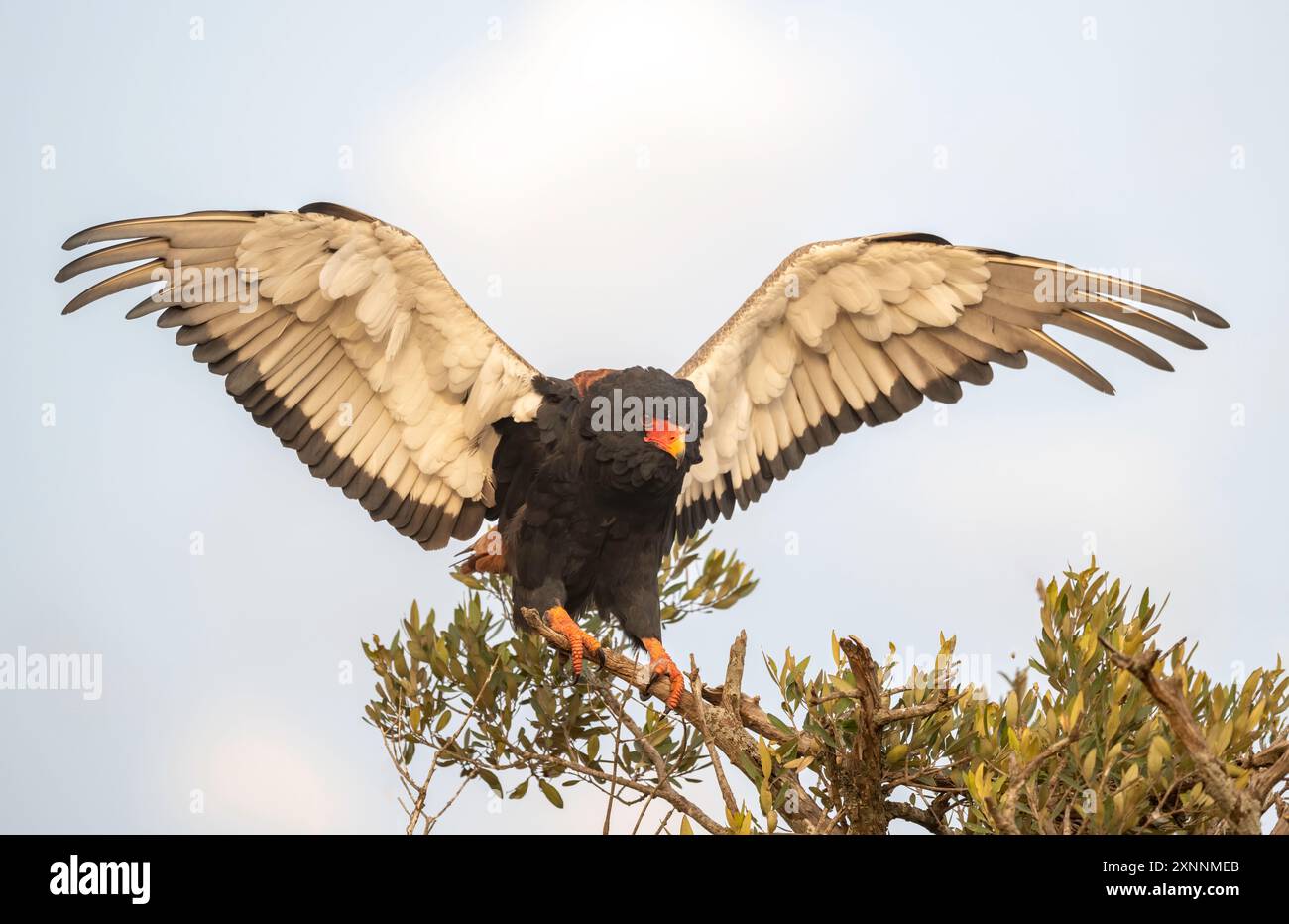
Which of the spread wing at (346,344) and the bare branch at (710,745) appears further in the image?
the spread wing at (346,344)

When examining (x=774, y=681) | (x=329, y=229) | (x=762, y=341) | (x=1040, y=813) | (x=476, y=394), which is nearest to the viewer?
(x=1040, y=813)

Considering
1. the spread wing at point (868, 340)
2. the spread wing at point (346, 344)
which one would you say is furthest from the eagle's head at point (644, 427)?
the spread wing at point (868, 340)

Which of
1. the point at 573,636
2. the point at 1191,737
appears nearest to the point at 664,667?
the point at 573,636

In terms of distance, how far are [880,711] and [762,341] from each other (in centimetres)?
316

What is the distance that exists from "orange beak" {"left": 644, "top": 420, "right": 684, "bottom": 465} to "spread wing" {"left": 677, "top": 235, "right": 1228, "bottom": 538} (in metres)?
1.01

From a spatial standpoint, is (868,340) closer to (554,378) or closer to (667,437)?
(667,437)

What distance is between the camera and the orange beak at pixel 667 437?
19.5 feet

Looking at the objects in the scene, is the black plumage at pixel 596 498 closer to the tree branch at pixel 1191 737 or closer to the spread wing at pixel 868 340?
the spread wing at pixel 868 340

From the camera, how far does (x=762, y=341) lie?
23.3ft

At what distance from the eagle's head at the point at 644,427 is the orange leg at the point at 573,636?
2.45ft

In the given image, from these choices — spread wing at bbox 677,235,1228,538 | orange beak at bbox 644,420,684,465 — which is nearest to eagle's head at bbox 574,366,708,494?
orange beak at bbox 644,420,684,465

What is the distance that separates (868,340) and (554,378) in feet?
6.32
